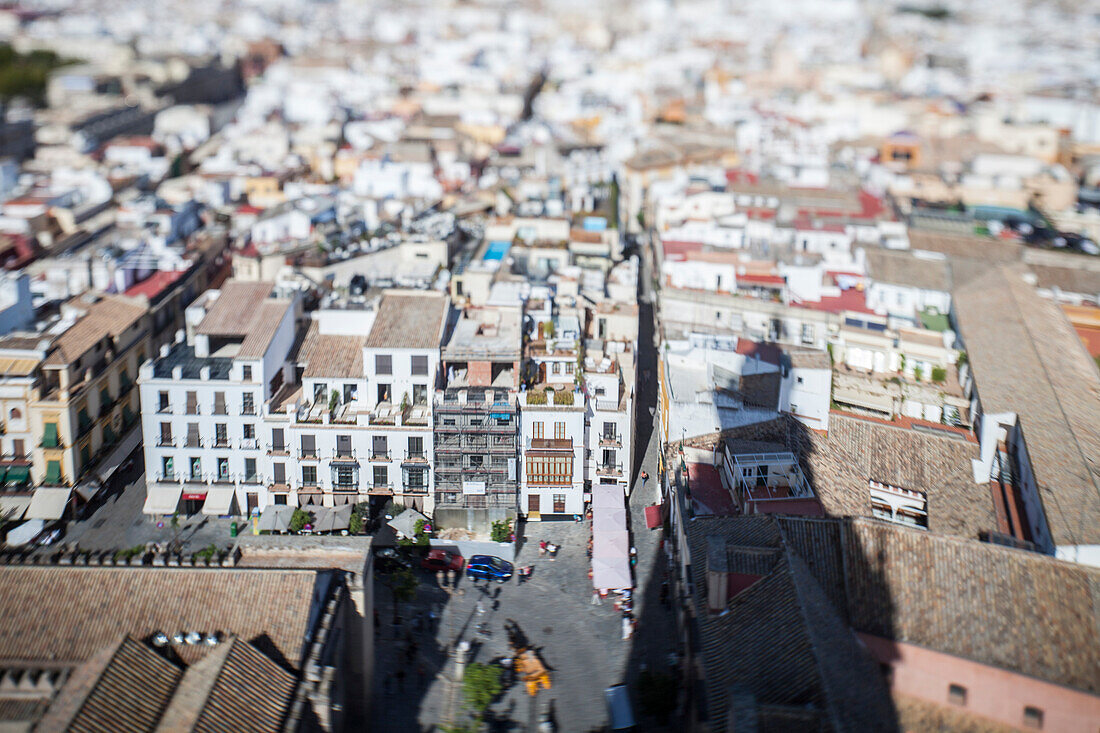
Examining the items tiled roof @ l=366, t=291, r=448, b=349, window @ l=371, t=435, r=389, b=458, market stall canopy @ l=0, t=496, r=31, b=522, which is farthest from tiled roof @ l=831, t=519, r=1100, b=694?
market stall canopy @ l=0, t=496, r=31, b=522

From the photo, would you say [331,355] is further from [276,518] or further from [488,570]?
[488,570]

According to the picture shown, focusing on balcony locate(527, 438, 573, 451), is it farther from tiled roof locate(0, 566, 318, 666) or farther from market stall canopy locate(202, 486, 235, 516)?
tiled roof locate(0, 566, 318, 666)

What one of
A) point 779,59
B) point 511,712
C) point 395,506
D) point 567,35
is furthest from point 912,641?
point 567,35

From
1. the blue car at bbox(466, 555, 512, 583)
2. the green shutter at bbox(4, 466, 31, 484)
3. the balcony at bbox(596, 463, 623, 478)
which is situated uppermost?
the balcony at bbox(596, 463, 623, 478)

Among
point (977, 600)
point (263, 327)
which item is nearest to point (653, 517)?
point (977, 600)

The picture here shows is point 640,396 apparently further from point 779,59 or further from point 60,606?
point 779,59

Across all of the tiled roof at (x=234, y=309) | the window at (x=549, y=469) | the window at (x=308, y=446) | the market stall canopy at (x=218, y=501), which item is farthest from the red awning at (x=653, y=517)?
the tiled roof at (x=234, y=309)

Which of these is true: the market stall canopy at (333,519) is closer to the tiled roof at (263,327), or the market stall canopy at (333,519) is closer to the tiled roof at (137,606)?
the tiled roof at (263,327)
